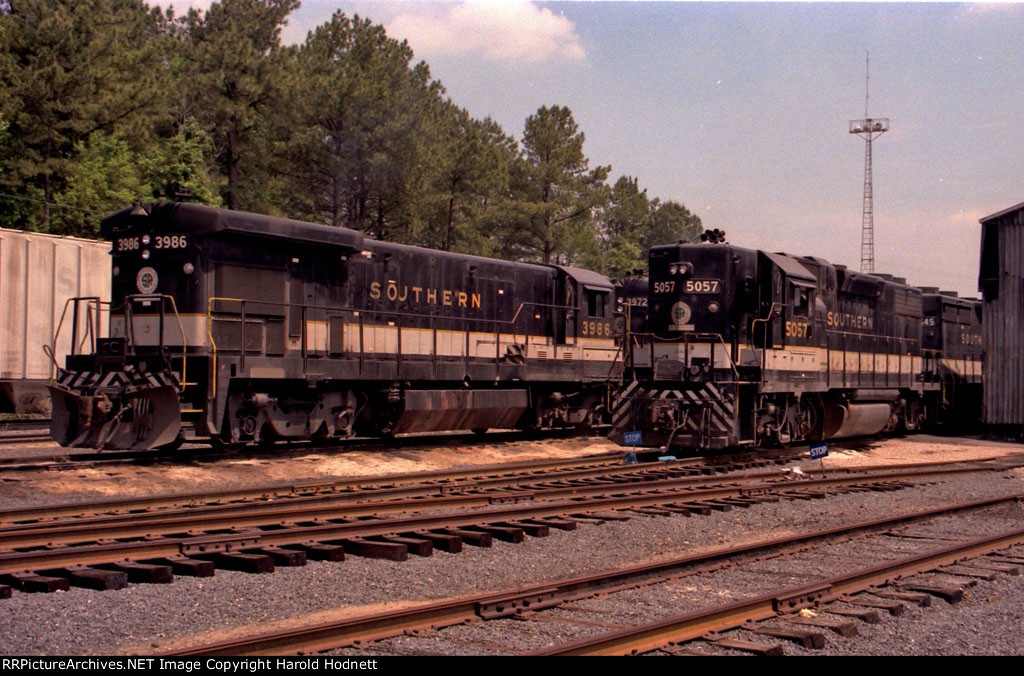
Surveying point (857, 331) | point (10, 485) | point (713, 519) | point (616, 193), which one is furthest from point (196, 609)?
point (616, 193)

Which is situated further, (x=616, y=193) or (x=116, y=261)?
(x=616, y=193)

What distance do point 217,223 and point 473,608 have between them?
9.09 metres

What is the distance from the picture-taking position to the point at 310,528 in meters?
7.59

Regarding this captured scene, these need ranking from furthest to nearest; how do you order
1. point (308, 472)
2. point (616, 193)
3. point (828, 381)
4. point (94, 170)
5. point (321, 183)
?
point (616, 193), point (321, 183), point (94, 170), point (828, 381), point (308, 472)

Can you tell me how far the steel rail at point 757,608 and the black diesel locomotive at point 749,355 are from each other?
678 cm

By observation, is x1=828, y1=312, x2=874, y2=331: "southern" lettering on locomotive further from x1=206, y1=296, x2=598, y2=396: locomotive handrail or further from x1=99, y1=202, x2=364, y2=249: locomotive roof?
x1=99, y1=202, x2=364, y2=249: locomotive roof

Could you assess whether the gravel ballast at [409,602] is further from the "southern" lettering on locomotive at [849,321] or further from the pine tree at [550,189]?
the pine tree at [550,189]

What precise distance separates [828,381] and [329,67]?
83.2ft

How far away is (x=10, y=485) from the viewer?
1036 cm

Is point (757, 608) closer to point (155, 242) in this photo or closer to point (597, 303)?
point (155, 242)

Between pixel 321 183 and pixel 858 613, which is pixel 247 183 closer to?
pixel 321 183

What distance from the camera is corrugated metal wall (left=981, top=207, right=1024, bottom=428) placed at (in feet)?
67.5

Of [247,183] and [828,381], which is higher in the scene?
[247,183]

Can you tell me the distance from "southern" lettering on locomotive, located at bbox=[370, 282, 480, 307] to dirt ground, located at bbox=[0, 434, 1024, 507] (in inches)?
102
